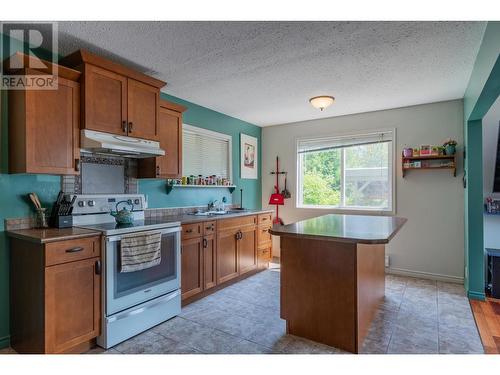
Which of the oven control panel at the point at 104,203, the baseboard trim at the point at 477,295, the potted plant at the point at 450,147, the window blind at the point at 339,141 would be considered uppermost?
the window blind at the point at 339,141

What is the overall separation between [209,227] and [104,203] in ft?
3.50

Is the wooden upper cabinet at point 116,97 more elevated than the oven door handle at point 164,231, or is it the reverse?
the wooden upper cabinet at point 116,97

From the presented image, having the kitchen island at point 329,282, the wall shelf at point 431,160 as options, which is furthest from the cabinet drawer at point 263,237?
the wall shelf at point 431,160

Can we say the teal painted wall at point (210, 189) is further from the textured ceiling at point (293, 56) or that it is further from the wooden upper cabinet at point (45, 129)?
the wooden upper cabinet at point (45, 129)

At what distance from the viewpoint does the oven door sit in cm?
216

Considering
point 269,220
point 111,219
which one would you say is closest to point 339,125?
point 269,220

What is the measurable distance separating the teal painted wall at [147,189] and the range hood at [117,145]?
0.43m

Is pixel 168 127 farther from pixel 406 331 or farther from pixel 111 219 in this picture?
pixel 406 331

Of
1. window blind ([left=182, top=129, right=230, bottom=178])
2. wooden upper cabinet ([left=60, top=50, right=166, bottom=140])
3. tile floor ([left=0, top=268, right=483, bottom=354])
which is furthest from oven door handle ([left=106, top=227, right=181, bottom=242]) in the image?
window blind ([left=182, top=129, right=230, bottom=178])

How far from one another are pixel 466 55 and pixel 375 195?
2.17 metres

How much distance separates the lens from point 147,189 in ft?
10.7

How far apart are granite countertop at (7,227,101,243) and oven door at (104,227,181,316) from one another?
17 cm

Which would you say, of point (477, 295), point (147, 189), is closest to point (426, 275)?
point (477, 295)

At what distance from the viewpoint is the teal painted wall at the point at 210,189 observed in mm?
3379
